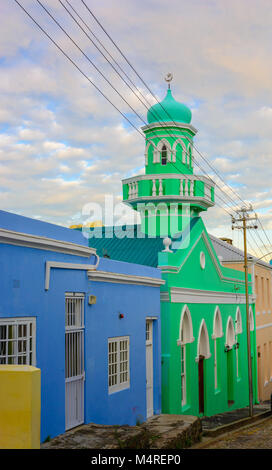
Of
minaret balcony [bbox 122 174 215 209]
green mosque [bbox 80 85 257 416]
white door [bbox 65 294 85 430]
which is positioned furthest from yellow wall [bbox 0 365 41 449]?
minaret balcony [bbox 122 174 215 209]

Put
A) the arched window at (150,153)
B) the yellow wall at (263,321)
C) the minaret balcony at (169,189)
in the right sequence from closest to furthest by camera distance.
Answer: the minaret balcony at (169,189), the arched window at (150,153), the yellow wall at (263,321)

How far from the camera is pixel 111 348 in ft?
43.8

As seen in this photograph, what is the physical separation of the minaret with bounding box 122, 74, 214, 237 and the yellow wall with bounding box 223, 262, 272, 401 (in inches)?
274

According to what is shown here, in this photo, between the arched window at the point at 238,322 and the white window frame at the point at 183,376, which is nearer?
the white window frame at the point at 183,376

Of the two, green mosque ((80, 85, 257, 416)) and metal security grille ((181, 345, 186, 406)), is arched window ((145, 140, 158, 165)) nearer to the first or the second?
green mosque ((80, 85, 257, 416))

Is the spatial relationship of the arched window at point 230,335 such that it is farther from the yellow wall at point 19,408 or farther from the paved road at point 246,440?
the yellow wall at point 19,408

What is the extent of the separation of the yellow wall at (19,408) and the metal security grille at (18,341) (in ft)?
4.77

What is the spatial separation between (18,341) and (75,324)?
2.19 meters

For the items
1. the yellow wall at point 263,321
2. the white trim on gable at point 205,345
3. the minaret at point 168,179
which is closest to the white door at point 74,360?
the white trim on gable at point 205,345

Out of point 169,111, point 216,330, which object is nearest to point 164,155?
point 169,111

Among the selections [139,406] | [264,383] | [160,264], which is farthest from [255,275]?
[139,406]

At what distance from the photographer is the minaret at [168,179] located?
24.3 meters

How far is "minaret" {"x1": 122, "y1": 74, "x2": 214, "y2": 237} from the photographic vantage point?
79.7 ft

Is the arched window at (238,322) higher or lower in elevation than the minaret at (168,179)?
lower
